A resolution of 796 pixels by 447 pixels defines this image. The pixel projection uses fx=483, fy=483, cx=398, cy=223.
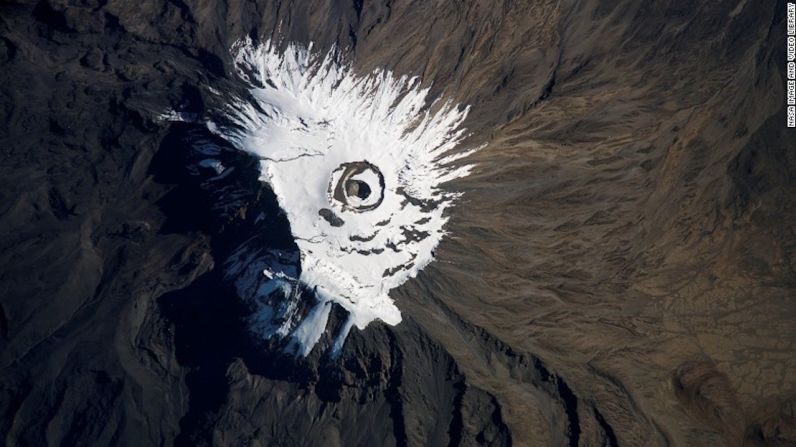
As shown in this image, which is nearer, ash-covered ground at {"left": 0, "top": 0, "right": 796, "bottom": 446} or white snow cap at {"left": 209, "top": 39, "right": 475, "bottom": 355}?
ash-covered ground at {"left": 0, "top": 0, "right": 796, "bottom": 446}

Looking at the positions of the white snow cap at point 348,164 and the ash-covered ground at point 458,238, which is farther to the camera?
the white snow cap at point 348,164

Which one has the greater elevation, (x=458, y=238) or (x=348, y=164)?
(x=348, y=164)

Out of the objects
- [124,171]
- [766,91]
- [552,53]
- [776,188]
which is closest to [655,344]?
[776,188]

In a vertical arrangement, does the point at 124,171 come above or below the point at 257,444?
above

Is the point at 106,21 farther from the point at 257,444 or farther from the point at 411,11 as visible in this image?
the point at 257,444
